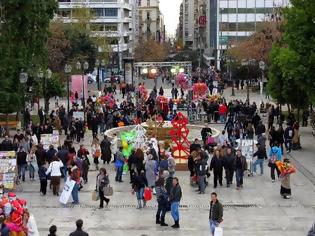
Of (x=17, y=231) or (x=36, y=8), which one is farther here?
(x=36, y=8)

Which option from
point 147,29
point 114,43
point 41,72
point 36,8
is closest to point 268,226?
point 36,8

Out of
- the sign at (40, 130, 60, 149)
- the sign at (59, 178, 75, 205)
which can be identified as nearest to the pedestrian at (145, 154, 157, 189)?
the sign at (59, 178, 75, 205)

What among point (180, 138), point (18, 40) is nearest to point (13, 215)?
point (180, 138)

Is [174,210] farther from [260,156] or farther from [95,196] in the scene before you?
[260,156]

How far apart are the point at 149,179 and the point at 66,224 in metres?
3.68

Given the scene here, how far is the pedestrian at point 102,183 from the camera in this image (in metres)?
20.4

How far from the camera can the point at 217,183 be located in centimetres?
2459

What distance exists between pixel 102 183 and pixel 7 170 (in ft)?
12.8

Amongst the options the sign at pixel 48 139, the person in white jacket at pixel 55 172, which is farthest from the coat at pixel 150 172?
the sign at pixel 48 139

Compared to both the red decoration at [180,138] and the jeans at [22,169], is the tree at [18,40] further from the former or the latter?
the red decoration at [180,138]

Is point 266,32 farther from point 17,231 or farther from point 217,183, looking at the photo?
point 17,231

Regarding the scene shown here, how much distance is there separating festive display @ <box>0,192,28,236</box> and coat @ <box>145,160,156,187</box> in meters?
5.47

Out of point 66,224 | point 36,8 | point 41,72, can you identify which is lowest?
point 66,224

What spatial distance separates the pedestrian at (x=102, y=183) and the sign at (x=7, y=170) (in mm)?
3425
